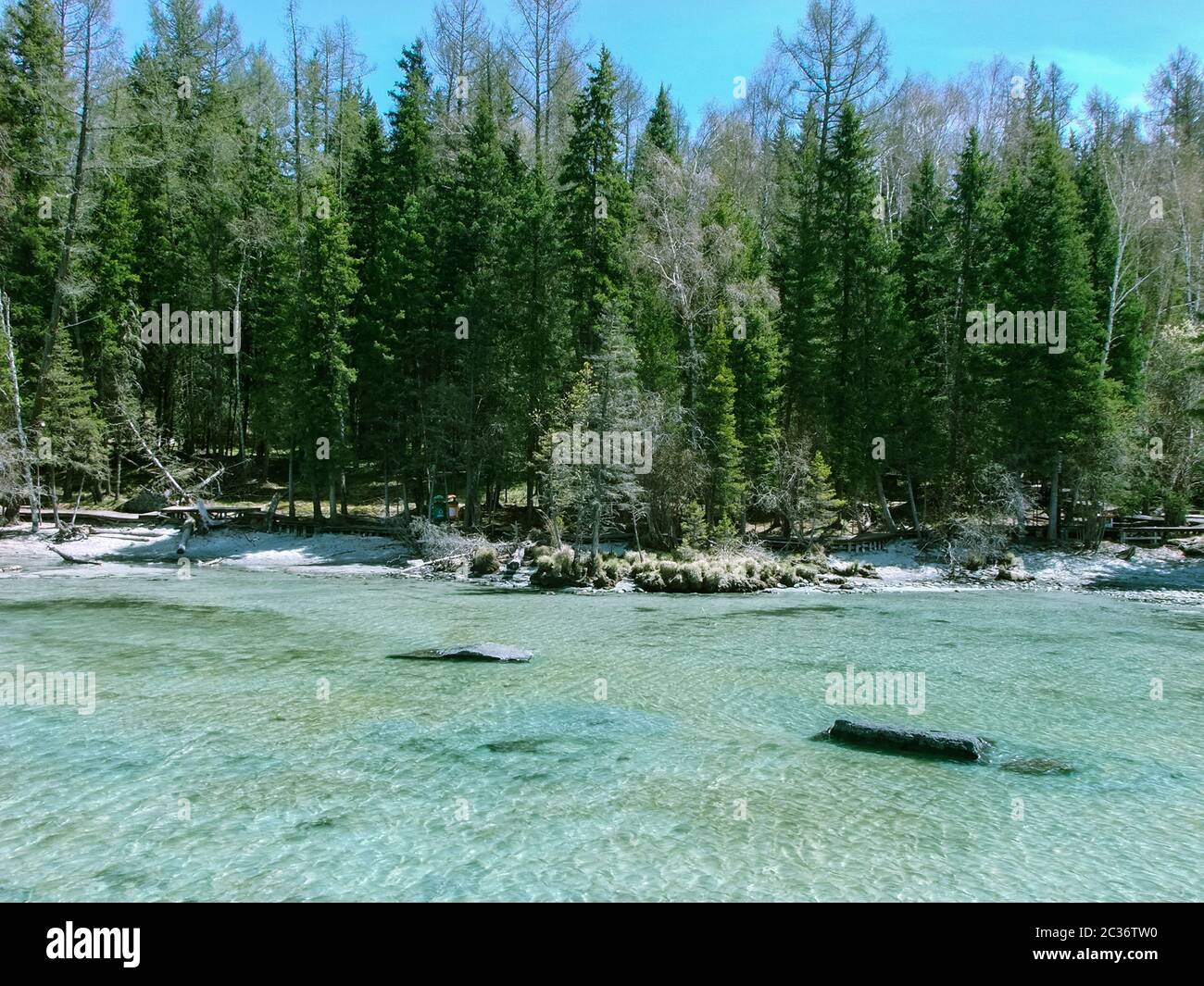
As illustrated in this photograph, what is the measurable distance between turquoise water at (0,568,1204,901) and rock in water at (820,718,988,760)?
0.38 meters

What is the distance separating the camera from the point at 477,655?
606 inches

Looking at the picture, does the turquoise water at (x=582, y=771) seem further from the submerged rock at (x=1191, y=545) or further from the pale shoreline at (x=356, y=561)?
the submerged rock at (x=1191, y=545)

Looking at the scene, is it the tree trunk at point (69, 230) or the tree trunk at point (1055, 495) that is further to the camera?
the tree trunk at point (69, 230)

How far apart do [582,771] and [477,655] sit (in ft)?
19.8

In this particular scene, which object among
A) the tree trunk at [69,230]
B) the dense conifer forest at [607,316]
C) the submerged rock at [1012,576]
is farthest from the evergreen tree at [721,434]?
the tree trunk at [69,230]

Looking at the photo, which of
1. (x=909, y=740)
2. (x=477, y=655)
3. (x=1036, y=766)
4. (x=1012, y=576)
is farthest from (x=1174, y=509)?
(x=477, y=655)

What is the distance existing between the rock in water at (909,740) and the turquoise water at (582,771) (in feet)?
1.26

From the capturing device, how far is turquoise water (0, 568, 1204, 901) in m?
7.19

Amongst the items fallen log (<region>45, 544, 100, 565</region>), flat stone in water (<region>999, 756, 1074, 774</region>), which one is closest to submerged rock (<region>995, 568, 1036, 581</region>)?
flat stone in water (<region>999, 756, 1074, 774</region>)

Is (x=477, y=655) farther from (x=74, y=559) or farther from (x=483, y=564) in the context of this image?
(x=74, y=559)

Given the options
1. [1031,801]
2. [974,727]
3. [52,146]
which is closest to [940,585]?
[974,727]

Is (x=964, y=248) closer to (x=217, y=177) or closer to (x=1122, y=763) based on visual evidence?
(x=1122, y=763)

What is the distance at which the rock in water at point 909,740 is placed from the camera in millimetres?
10367
